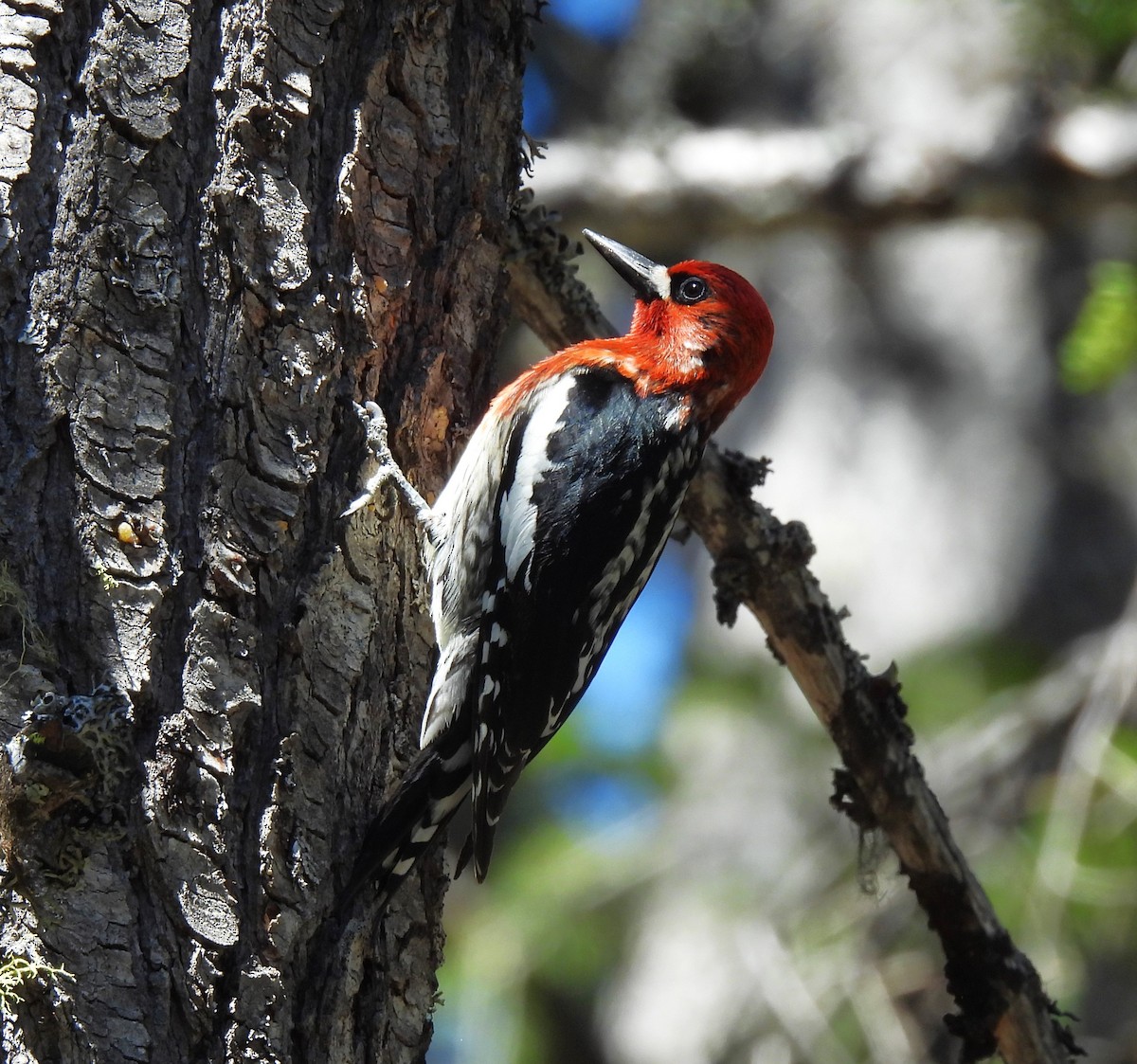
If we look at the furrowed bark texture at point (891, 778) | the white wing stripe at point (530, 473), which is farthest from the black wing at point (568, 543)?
the furrowed bark texture at point (891, 778)

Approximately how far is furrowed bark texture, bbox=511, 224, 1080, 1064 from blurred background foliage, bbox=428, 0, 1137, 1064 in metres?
1.07

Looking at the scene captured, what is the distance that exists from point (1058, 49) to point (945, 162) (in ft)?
1.73

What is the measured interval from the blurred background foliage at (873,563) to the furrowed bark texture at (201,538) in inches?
86.7

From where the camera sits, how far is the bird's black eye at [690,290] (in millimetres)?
4023

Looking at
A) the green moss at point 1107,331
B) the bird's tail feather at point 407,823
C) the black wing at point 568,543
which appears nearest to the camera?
the bird's tail feather at point 407,823

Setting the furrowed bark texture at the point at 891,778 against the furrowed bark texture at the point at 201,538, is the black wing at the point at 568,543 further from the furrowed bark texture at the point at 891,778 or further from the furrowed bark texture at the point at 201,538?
the furrowed bark texture at the point at 201,538

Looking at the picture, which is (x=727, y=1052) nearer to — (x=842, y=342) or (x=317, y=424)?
(x=842, y=342)

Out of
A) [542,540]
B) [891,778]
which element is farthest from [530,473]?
[891,778]

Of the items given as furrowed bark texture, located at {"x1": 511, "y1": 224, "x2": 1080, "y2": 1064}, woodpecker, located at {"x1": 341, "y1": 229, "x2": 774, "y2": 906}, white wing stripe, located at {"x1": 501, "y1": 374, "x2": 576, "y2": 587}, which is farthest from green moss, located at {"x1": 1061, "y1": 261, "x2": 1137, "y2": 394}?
white wing stripe, located at {"x1": 501, "y1": 374, "x2": 576, "y2": 587}

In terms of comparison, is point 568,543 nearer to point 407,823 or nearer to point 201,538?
point 407,823

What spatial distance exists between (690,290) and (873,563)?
195 centimetres

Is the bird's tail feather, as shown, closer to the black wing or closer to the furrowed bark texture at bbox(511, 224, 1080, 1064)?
the black wing

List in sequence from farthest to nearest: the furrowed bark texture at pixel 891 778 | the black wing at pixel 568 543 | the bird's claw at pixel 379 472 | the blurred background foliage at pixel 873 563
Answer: the blurred background foliage at pixel 873 563 → the black wing at pixel 568 543 → the furrowed bark texture at pixel 891 778 → the bird's claw at pixel 379 472

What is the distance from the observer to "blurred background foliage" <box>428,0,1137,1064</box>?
4379 mm
